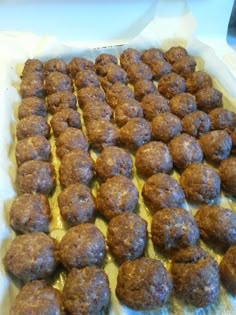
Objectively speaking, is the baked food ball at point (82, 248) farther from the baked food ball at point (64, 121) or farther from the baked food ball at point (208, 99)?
the baked food ball at point (208, 99)

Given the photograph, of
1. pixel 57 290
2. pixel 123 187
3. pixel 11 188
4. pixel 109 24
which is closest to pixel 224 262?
pixel 123 187

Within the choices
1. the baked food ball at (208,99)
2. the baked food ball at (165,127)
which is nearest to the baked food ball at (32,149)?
the baked food ball at (165,127)

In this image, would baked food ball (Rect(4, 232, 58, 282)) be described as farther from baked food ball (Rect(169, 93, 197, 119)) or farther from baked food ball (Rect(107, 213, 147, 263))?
baked food ball (Rect(169, 93, 197, 119))

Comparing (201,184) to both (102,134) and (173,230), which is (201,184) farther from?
(102,134)

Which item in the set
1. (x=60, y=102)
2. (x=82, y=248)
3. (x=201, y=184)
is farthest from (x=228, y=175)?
(x=60, y=102)

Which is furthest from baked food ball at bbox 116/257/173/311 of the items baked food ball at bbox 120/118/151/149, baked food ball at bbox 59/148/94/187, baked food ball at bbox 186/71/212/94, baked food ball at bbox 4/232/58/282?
baked food ball at bbox 186/71/212/94
